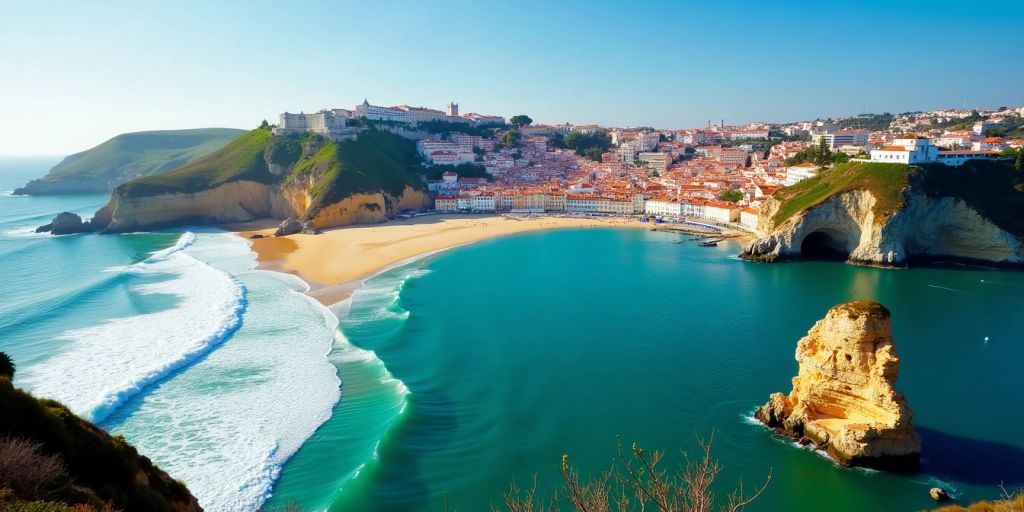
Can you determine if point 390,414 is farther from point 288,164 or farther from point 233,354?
point 288,164

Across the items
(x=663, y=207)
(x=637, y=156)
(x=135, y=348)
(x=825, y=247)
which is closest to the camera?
(x=135, y=348)

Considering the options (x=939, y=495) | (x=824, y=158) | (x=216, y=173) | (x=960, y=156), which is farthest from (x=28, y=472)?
(x=216, y=173)

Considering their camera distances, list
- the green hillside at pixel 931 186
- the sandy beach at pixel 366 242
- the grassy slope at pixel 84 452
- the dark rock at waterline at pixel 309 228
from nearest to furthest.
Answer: the grassy slope at pixel 84 452, the sandy beach at pixel 366 242, the green hillside at pixel 931 186, the dark rock at waterline at pixel 309 228

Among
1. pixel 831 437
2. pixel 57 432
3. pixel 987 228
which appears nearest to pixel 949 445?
pixel 831 437

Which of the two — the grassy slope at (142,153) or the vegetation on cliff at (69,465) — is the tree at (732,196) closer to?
the vegetation on cliff at (69,465)

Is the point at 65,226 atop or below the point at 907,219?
atop

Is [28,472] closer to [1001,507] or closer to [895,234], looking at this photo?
[1001,507]

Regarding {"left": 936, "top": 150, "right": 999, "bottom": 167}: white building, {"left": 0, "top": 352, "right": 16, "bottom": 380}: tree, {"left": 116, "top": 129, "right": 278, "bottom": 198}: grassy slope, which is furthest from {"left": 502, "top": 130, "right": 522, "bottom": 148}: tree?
{"left": 0, "top": 352, "right": 16, "bottom": 380}: tree

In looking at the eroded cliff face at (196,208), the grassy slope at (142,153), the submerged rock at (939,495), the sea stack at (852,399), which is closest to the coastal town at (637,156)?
the eroded cliff face at (196,208)
